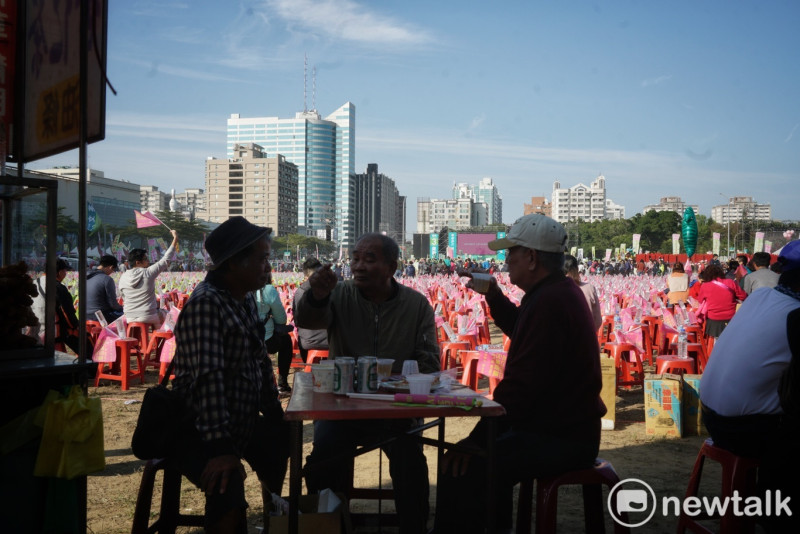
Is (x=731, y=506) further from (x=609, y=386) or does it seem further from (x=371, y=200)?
(x=371, y=200)

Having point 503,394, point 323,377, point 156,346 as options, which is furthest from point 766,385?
point 156,346

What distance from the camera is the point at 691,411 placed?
6738 millimetres

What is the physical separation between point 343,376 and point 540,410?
3.05 ft

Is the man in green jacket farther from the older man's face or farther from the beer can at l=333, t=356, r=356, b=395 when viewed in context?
the beer can at l=333, t=356, r=356, b=395

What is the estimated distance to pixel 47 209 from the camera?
10.2ft

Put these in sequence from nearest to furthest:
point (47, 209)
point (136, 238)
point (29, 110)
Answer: point (47, 209) < point (29, 110) < point (136, 238)

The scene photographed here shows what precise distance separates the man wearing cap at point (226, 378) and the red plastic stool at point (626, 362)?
6.15 metres

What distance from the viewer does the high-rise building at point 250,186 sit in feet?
389

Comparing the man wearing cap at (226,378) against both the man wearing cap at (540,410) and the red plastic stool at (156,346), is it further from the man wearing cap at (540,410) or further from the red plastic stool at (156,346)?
the red plastic stool at (156,346)

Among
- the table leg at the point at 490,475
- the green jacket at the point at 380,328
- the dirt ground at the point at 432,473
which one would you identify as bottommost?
the dirt ground at the point at 432,473

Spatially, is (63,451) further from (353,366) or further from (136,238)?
(136,238)

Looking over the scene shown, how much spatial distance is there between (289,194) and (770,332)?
12805 centimetres

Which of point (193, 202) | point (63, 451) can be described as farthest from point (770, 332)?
point (193, 202)

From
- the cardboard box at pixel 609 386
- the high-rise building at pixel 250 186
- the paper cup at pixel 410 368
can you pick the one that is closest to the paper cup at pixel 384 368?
the paper cup at pixel 410 368
